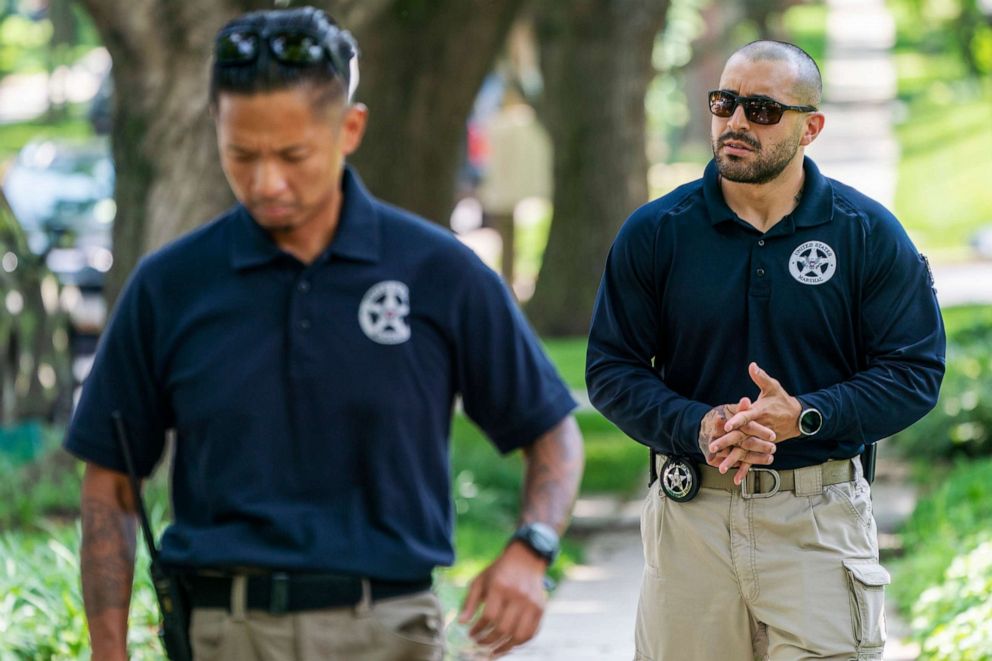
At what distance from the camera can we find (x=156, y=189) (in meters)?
8.94

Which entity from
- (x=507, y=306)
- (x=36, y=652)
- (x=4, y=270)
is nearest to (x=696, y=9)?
(x=4, y=270)

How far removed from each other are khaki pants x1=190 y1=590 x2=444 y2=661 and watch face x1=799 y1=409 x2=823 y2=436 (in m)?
1.24

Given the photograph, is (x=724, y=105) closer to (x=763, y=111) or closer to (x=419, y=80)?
(x=763, y=111)

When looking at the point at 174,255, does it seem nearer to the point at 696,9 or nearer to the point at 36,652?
the point at 36,652

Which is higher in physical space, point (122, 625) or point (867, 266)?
point (867, 266)

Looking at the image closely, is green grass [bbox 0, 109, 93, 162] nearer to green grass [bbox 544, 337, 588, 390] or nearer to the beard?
green grass [bbox 544, 337, 588, 390]

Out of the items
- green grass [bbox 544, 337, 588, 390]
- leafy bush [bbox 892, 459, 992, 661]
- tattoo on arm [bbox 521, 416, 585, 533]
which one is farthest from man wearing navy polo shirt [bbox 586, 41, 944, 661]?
green grass [bbox 544, 337, 588, 390]

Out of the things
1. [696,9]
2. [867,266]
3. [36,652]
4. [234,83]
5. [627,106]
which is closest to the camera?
[234,83]

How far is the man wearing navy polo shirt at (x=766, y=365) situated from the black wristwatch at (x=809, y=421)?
4cm

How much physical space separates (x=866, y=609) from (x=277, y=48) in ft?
6.65

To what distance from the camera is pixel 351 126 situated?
3389mm

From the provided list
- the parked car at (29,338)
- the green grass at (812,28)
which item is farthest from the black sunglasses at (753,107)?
the green grass at (812,28)

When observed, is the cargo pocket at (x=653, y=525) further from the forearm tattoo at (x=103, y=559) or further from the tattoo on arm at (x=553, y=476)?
the forearm tattoo at (x=103, y=559)

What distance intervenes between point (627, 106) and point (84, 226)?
18.8 ft
